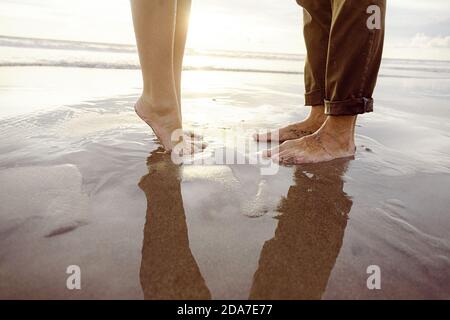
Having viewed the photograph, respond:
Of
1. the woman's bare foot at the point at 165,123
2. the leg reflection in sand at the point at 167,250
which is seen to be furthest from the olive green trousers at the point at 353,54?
the leg reflection in sand at the point at 167,250

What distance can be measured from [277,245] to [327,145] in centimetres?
98

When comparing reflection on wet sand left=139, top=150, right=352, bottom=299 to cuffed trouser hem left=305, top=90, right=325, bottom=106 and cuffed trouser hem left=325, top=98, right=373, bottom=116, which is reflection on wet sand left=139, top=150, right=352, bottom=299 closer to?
cuffed trouser hem left=325, top=98, right=373, bottom=116

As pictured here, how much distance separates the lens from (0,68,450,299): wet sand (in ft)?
2.70

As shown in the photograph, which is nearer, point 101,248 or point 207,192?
point 101,248

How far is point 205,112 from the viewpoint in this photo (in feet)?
9.52

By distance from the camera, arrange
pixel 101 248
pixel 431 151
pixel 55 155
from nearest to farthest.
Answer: pixel 101 248, pixel 55 155, pixel 431 151

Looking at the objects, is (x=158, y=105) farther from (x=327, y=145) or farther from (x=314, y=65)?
(x=314, y=65)

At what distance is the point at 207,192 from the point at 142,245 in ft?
1.35

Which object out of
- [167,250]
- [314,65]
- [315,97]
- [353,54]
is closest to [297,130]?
[315,97]

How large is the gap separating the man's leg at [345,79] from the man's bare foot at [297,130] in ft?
1.04

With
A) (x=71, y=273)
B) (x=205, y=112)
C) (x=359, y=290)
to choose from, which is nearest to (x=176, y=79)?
(x=205, y=112)

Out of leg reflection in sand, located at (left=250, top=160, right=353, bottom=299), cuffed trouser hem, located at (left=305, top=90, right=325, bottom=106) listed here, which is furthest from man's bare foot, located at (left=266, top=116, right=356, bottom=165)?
cuffed trouser hem, located at (left=305, top=90, right=325, bottom=106)

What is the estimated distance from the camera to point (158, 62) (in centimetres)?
168

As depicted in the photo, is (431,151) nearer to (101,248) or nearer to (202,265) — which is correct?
(202,265)
